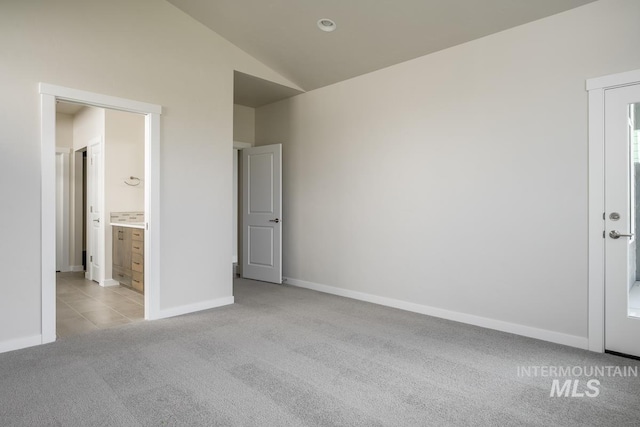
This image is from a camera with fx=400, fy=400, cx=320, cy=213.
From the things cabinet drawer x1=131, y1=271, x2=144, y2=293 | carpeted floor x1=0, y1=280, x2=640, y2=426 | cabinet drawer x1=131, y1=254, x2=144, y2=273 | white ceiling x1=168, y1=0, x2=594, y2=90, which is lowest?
carpeted floor x1=0, y1=280, x2=640, y2=426

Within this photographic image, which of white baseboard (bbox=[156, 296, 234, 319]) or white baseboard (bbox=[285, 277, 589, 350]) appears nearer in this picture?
white baseboard (bbox=[285, 277, 589, 350])

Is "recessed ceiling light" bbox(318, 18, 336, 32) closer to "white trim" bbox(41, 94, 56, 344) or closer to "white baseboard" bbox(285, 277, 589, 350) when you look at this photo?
"white trim" bbox(41, 94, 56, 344)

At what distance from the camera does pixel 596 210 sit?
3.05 meters

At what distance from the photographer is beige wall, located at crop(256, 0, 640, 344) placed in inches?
125

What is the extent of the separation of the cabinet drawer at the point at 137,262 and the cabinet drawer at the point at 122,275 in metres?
0.20

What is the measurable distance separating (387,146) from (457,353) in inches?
91.8

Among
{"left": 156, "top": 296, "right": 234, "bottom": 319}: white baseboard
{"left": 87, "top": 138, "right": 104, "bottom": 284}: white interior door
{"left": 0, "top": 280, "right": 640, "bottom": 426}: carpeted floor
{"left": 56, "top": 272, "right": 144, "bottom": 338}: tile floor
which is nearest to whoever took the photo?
{"left": 0, "top": 280, "right": 640, "bottom": 426}: carpeted floor

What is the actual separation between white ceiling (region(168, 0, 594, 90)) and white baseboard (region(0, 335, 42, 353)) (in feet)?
10.8

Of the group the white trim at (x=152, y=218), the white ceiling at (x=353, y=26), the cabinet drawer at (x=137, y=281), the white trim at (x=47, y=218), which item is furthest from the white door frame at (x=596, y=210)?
the cabinet drawer at (x=137, y=281)

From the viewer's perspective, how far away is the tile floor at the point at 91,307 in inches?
146

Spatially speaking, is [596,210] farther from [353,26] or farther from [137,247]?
[137,247]

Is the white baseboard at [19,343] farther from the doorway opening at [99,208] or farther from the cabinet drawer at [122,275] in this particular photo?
the cabinet drawer at [122,275]

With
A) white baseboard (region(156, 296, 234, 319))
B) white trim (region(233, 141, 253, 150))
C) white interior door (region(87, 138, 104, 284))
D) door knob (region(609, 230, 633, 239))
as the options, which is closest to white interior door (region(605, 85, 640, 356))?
door knob (region(609, 230, 633, 239))

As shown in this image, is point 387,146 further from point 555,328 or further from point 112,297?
point 112,297
